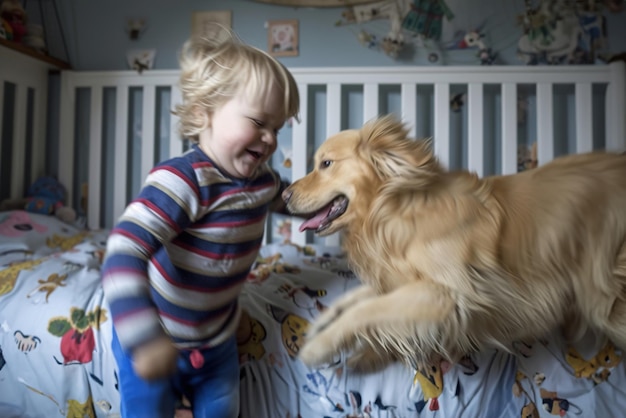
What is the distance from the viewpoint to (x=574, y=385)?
0.87m

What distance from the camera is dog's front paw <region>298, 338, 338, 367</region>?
0.76m

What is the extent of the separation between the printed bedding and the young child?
112 millimetres

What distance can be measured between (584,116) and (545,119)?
13 cm

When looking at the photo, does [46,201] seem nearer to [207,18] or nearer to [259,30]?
[207,18]

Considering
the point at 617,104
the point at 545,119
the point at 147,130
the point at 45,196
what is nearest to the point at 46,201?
the point at 45,196

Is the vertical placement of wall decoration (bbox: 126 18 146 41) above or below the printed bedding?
above

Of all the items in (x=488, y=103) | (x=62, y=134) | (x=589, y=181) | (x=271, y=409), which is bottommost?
(x=271, y=409)

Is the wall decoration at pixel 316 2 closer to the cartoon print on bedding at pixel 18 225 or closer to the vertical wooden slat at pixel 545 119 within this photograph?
the vertical wooden slat at pixel 545 119

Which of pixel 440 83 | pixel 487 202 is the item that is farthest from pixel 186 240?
pixel 440 83

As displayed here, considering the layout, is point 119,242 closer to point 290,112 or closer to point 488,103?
point 290,112

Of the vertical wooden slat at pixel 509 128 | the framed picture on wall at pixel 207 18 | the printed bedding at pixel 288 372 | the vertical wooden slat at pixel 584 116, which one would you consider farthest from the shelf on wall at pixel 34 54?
the vertical wooden slat at pixel 584 116

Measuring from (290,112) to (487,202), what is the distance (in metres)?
0.40

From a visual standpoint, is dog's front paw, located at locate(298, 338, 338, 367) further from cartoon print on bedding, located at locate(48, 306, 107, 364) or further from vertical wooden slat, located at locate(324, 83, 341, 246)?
vertical wooden slat, located at locate(324, 83, 341, 246)

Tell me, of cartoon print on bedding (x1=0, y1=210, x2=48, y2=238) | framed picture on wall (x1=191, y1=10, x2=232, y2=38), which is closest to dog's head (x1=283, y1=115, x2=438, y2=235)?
cartoon print on bedding (x1=0, y1=210, x2=48, y2=238)
